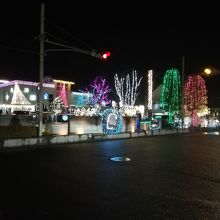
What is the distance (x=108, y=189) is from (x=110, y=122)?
20839 millimetres

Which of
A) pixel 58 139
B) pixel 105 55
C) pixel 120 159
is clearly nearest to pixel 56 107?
pixel 58 139

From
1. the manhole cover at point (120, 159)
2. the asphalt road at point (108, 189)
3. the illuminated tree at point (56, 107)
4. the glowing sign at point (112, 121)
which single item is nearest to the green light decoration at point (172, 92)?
the illuminated tree at point (56, 107)

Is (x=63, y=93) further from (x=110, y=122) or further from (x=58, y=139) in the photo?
(x=58, y=139)

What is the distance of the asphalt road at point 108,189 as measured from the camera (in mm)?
6613

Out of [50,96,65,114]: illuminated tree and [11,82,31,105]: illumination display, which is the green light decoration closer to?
[50,96,65,114]: illuminated tree

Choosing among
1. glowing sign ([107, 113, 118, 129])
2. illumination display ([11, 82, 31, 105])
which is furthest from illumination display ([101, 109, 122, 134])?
illumination display ([11, 82, 31, 105])

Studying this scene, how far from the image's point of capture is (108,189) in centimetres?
862

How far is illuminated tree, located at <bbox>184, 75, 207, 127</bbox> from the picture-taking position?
50125 mm

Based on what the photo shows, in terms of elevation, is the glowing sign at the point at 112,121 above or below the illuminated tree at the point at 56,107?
below

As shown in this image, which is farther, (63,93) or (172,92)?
(63,93)

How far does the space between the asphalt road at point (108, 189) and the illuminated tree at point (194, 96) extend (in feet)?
122

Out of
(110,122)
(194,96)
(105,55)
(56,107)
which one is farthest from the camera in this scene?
(194,96)

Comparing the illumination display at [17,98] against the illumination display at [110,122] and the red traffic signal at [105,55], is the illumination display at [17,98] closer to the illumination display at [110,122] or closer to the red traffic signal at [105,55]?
the illumination display at [110,122]

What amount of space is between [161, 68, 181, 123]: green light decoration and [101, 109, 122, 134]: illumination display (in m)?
21.0
